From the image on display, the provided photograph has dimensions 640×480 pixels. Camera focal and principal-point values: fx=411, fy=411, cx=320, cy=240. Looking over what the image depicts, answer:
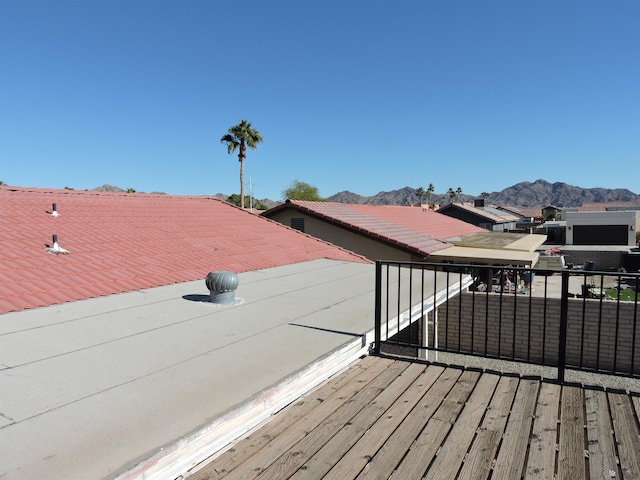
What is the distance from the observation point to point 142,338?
401 centimetres

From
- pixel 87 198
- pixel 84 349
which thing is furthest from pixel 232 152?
pixel 84 349

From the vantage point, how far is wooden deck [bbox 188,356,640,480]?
96.9 inches

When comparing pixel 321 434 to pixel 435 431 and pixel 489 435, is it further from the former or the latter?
pixel 489 435

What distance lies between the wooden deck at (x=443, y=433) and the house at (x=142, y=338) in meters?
0.21

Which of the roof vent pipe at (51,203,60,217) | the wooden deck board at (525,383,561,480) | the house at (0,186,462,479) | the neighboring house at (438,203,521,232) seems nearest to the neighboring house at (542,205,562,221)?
the neighboring house at (438,203,521,232)

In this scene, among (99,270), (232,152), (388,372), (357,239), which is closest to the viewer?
(388,372)

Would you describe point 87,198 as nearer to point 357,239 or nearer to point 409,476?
point 357,239

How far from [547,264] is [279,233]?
1214 centimetres

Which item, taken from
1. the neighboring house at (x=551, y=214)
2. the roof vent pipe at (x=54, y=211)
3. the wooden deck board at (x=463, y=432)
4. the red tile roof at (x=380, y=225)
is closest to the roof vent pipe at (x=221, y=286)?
the wooden deck board at (x=463, y=432)

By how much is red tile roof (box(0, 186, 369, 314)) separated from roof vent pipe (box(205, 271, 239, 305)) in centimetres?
142

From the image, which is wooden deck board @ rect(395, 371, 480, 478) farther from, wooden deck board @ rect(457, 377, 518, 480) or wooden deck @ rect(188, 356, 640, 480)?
wooden deck board @ rect(457, 377, 518, 480)

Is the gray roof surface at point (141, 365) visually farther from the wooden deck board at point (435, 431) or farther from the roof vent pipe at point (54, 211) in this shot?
the roof vent pipe at point (54, 211)

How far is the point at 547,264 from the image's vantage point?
57.2ft

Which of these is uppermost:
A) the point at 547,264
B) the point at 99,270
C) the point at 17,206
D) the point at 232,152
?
the point at 232,152
